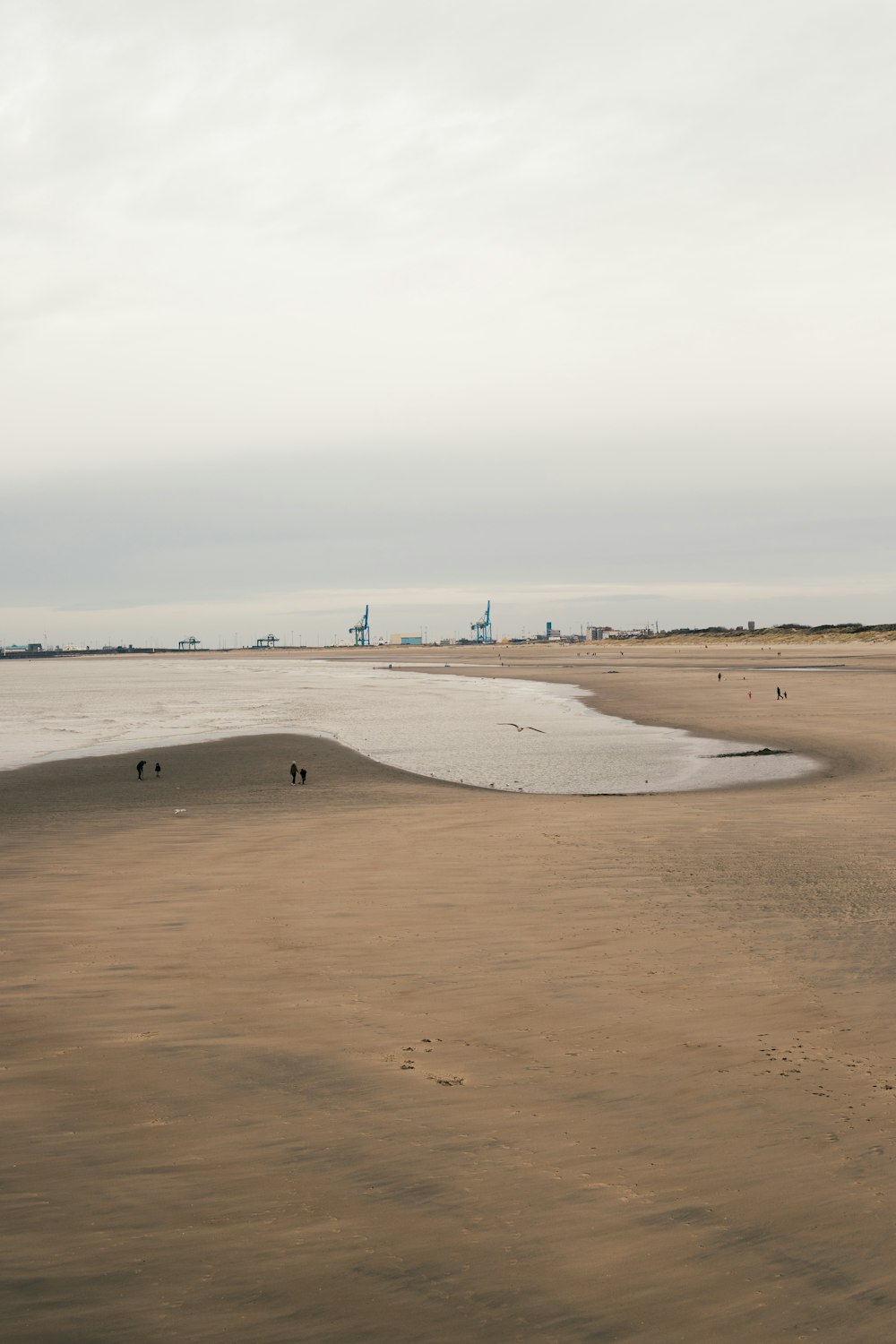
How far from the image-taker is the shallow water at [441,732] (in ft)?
75.2

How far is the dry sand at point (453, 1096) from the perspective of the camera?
4.25 metres

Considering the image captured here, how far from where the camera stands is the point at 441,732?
34.2m

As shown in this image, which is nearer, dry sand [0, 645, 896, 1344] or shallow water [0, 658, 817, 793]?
dry sand [0, 645, 896, 1344]

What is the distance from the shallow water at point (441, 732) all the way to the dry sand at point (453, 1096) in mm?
9470

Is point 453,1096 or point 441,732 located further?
point 441,732

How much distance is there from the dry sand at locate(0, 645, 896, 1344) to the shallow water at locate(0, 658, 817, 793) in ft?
31.1

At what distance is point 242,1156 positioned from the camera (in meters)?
5.30

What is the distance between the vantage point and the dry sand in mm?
4250

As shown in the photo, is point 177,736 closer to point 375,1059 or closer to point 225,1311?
point 375,1059

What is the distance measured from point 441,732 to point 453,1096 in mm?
28138

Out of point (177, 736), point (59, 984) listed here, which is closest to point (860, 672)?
point (177, 736)

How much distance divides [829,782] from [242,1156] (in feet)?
55.7

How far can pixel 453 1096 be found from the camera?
6.05 metres

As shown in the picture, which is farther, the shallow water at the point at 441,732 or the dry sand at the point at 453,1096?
the shallow water at the point at 441,732
